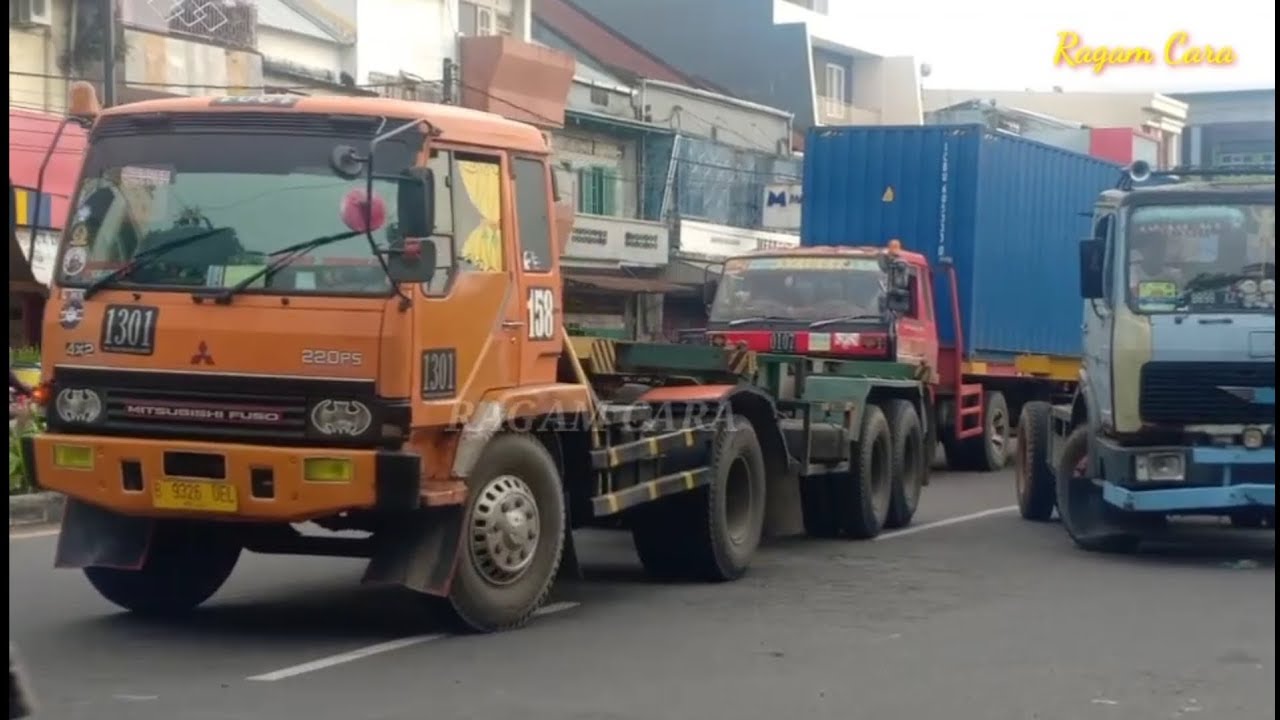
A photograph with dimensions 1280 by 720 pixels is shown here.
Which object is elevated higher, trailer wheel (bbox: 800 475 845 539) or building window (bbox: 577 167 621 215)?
building window (bbox: 577 167 621 215)

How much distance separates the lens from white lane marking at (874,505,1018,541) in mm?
14375

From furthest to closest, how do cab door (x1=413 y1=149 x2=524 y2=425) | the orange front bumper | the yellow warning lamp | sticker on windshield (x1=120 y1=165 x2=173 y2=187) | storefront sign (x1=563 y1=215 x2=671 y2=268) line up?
storefront sign (x1=563 y1=215 x2=671 y2=268) → the yellow warning lamp → sticker on windshield (x1=120 y1=165 x2=173 y2=187) → cab door (x1=413 y1=149 x2=524 y2=425) → the orange front bumper

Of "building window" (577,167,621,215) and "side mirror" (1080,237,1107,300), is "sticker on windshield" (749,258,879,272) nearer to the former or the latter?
"side mirror" (1080,237,1107,300)

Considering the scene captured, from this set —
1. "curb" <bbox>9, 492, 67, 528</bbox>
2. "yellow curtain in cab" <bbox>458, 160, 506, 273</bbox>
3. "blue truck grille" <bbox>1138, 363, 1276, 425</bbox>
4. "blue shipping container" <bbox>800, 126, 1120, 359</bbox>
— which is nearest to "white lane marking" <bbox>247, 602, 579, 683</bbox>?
"yellow curtain in cab" <bbox>458, 160, 506, 273</bbox>

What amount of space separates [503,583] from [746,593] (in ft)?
7.35

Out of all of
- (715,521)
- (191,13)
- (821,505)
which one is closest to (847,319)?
(821,505)

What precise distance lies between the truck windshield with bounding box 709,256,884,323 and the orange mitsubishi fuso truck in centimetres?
746

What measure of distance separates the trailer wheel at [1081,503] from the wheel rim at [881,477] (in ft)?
4.58

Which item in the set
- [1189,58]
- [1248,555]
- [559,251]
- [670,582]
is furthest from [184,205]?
[1189,58]

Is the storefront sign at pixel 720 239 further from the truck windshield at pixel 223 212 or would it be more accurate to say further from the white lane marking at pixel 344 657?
the truck windshield at pixel 223 212

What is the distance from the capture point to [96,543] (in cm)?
896

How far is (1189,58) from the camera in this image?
193ft

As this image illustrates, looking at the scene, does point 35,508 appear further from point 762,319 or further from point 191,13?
point 191,13

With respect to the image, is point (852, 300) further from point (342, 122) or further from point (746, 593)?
point (342, 122)
